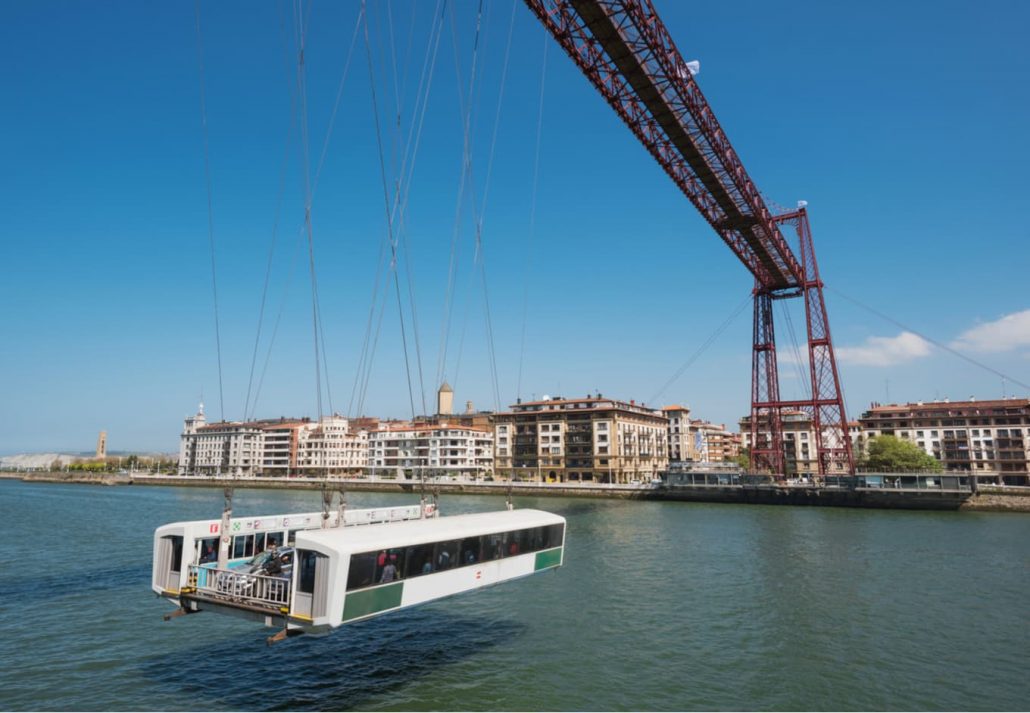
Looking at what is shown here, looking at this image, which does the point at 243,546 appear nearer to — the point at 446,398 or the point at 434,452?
the point at 434,452

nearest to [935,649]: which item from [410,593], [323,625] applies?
[410,593]

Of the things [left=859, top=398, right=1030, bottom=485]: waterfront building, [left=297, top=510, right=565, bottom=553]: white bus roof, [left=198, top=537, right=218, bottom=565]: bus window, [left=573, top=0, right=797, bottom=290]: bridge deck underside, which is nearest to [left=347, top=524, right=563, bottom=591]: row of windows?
[left=297, top=510, right=565, bottom=553]: white bus roof

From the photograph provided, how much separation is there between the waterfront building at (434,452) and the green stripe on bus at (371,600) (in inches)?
3687

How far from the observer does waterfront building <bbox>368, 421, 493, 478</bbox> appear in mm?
109062

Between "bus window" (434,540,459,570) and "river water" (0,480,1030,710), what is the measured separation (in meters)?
2.64

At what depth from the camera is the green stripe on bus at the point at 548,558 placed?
15.0 m

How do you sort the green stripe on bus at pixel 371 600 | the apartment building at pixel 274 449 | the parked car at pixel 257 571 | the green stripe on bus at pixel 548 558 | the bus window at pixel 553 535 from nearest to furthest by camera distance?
the green stripe on bus at pixel 371 600
the parked car at pixel 257 571
the green stripe on bus at pixel 548 558
the bus window at pixel 553 535
the apartment building at pixel 274 449

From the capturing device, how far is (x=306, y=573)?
10461mm

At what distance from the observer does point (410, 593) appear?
11320 millimetres

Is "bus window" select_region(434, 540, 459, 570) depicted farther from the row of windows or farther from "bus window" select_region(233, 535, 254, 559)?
"bus window" select_region(233, 535, 254, 559)

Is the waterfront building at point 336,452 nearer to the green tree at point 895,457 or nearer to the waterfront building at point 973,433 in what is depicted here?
the green tree at point 895,457

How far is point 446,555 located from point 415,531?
2.94 ft

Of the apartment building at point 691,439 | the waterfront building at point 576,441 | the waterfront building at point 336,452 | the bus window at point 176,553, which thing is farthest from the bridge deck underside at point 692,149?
the waterfront building at point 336,452

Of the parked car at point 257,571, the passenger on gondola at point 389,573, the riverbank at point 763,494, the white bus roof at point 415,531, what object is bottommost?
the riverbank at point 763,494
